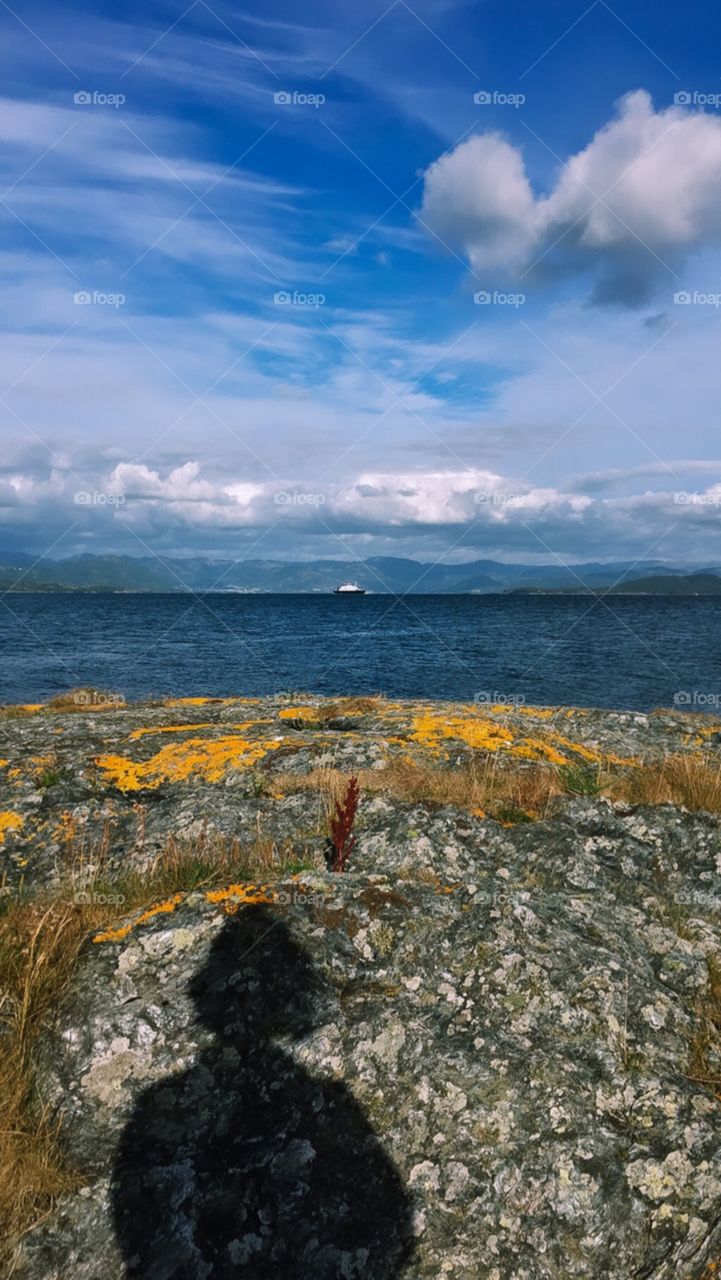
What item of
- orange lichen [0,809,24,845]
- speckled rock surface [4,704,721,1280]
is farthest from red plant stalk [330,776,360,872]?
orange lichen [0,809,24,845]

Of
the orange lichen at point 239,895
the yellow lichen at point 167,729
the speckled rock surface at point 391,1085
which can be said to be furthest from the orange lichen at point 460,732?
the orange lichen at point 239,895

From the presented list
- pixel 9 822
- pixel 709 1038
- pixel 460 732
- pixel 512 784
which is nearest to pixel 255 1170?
pixel 709 1038

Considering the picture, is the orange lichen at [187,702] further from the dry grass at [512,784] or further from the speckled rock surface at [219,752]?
the dry grass at [512,784]

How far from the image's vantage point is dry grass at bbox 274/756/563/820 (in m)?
7.63

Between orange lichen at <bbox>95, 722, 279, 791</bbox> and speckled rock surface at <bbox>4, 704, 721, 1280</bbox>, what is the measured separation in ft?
Answer: 12.2

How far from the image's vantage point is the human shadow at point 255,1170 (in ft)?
11.7

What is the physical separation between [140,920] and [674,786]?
21.0 feet

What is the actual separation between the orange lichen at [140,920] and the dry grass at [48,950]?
0.45ft

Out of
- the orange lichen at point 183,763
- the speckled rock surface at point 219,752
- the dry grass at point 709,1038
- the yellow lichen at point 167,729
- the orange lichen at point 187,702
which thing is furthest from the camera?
the orange lichen at point 187,702

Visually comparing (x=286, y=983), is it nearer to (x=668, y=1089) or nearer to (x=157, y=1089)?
(x=157, y=1089)

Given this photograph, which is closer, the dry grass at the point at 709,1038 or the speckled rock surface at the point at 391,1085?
the speckled rock surface at the point at 391,1085

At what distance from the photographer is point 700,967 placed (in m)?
5.41

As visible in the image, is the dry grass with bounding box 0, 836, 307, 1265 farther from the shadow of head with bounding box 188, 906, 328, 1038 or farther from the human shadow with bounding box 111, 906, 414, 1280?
the shadow of head with bounding box 188, 906, 328, 1038

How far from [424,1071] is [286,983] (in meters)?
1.07
